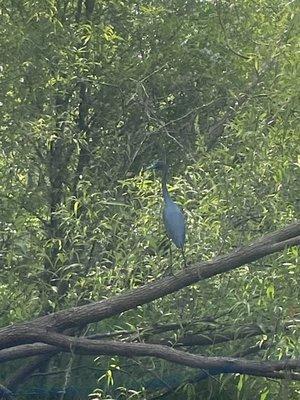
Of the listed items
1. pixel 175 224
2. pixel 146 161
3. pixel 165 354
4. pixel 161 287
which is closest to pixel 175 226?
pixel 175 224

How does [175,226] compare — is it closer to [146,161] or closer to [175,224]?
[175,224]

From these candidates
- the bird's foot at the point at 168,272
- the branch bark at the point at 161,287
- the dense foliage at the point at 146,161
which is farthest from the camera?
the dense foliage at the point at 146,161

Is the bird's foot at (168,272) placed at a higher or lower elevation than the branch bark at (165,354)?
higher

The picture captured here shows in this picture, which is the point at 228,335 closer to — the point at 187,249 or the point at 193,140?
the point at 187,249

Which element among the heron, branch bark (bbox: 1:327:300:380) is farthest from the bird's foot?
branch bark (bbox: 1:327:300:380)

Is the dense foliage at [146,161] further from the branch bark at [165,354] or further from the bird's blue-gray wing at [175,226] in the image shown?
the bird's blue-gray wing at [175,226]

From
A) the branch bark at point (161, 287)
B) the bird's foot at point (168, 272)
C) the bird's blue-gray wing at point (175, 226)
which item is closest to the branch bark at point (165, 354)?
the branch bark at point (161, 287)

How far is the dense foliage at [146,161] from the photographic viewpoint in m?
5.12

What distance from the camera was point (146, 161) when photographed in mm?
6465

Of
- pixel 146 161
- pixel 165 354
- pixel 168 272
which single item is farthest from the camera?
pixel 146 161

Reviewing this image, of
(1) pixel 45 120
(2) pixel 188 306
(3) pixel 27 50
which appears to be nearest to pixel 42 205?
(1) pixel 45 120

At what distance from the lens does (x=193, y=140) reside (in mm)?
6520

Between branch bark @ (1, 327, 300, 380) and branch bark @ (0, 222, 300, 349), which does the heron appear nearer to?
branch bark @ (0, 222, 300, 349)

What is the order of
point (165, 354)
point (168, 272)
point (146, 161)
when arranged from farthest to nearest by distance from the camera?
point (146, 161) < point (168, 272) < point (165, 354)
